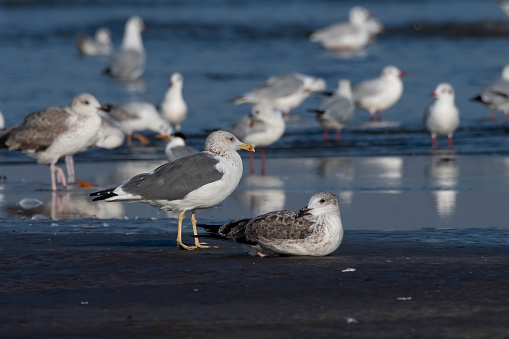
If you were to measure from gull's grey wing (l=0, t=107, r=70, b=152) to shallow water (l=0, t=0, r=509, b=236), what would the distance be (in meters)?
0.45

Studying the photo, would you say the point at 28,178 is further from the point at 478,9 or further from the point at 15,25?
the point at 478,9

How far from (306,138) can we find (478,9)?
38597 mm

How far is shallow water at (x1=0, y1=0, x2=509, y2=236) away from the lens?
10.1 m

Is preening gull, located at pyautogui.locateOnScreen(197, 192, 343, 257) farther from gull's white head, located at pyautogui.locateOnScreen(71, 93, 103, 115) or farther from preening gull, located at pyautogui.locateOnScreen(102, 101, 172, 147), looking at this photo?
preening gull, located at pyautogui.locateOnScreen(102, 101, 172, 147)

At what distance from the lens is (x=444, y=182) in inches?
449

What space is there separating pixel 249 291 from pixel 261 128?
8.38 m

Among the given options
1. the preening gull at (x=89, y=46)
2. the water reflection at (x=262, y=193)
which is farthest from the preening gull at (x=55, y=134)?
the preening gull at (x=89, y=46)

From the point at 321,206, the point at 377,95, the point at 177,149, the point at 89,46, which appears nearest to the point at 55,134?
the point at 177,149

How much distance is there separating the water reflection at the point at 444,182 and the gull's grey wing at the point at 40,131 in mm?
4657

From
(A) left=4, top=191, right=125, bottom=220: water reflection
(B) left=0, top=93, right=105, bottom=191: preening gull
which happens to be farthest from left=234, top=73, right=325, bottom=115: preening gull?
(A) left=4, top=191, right=125, bottom=220: water reflection

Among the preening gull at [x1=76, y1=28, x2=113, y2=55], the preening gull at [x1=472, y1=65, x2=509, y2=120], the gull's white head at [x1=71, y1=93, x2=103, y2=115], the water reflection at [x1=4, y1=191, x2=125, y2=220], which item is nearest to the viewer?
the water reflection at [x1=4, y1=191, x2=125, y2=220]

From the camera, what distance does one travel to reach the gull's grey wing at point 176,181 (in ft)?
25.1

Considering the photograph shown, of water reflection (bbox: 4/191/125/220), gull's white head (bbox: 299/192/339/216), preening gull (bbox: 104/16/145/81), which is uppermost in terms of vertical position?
preening gull (bbox: 104/16/145/81)

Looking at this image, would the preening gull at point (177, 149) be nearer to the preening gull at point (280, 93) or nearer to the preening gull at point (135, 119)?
the preening gull at point (135, 119)
